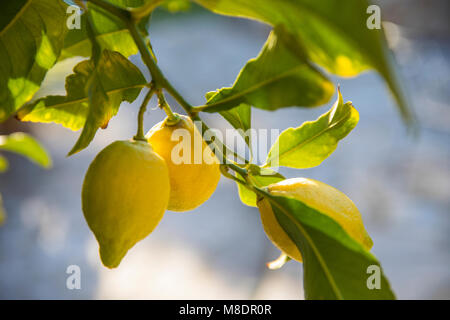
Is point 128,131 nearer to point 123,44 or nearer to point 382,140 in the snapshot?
point 382,140

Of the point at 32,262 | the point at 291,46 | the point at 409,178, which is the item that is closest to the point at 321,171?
the point at 409,178

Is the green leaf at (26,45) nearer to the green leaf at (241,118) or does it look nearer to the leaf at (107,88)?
the leaf at (107,88)

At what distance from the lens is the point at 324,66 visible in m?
0.28

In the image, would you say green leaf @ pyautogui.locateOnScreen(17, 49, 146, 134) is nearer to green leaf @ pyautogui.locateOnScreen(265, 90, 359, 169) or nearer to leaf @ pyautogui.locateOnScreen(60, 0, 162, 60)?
leaf @ pyautogui.locateOnScreen(60, 0, 162, 60)

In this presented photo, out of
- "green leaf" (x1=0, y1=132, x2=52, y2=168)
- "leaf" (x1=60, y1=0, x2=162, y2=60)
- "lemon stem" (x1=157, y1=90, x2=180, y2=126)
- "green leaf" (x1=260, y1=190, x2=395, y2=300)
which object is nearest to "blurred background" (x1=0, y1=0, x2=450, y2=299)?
"green leaf" (x1=0, y1=132, x2=52, y2=168)

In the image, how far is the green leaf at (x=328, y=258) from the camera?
0.33 metres

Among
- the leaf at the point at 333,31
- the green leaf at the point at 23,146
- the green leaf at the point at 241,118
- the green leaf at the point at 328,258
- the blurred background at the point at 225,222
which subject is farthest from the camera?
the blurred background at the point at 225,222

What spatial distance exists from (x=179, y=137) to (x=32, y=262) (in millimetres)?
2425

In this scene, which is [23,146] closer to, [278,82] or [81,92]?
[81,92]

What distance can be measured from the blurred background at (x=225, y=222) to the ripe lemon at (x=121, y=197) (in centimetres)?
86

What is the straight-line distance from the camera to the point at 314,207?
0.37 meters

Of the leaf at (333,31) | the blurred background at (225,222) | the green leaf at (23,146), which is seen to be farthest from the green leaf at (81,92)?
the blurred background at (225,222)

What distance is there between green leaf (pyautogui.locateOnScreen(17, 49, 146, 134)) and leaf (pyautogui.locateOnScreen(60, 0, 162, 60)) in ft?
0.10

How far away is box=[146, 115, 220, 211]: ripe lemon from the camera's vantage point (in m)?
0.42
